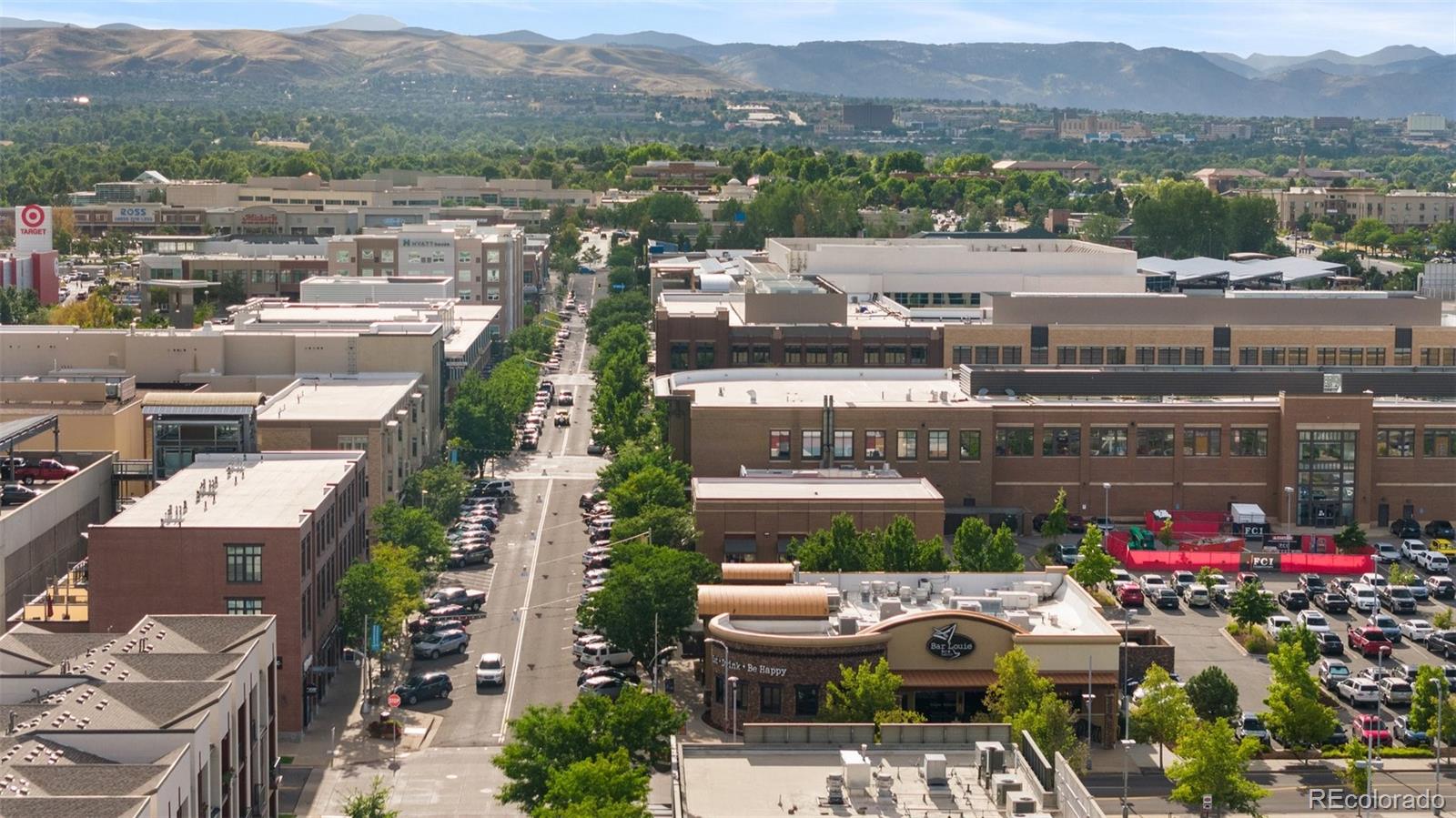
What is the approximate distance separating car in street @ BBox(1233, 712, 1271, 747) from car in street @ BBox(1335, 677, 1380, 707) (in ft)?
14.6

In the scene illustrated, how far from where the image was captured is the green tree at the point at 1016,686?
50344mm

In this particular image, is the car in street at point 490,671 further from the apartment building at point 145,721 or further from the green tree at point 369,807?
the apartment building at point 145,721

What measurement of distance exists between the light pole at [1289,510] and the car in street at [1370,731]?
25705mm

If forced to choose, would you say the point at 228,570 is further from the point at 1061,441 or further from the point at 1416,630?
the point at 1061,441

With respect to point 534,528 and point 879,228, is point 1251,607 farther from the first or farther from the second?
point 879,228

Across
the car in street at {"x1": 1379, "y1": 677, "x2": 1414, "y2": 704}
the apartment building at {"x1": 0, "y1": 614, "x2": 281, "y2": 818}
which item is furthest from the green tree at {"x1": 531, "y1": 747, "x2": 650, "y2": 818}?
the car in street at {"x1": 1379, "y1": 677, "x2": 1414, "y2": 704}

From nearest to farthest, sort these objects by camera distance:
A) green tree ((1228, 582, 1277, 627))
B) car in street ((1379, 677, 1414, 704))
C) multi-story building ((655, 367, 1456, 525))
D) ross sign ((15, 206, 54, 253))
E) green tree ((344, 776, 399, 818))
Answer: green tree ((344, 776, 399, 818)) < car in street ((1379, 677, 1414, 704)) < green tree ((1228, 582, 1277, 627)) < multi-story building ((655, 367, 1456, 525)) < ross sign ((15, 206, 54, 253))

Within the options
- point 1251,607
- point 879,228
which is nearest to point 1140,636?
point 1251,607

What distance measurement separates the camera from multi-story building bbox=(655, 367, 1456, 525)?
79.4 meters

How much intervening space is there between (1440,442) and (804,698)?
40188mm

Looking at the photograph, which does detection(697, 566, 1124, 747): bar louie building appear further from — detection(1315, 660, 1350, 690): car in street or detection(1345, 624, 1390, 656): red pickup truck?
detection(1345, 624, 1390, 656): red pickup truck

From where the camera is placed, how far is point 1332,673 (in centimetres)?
6075

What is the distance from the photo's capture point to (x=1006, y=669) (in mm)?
50656

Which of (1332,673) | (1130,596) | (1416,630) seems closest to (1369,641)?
(1416,630)
